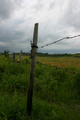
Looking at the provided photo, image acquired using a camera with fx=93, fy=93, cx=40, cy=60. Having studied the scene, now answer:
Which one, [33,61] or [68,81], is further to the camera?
[68,81]

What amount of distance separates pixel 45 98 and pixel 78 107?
51.1 inches

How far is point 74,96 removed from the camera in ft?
13.7

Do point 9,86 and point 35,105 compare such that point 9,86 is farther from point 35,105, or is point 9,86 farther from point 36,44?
point 36,44

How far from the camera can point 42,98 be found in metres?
3.94

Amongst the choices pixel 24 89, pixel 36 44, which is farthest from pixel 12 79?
pixel 36 44

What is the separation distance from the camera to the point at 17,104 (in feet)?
9.61

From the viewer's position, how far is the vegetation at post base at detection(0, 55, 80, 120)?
2684 millimetres

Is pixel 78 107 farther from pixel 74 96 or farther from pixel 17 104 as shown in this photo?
pixel 17 104

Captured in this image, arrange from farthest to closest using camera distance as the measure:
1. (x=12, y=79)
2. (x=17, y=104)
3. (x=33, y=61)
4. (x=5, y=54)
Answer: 1. (x=5, y=54)
2. (x=12, y=79)
3. (x=17, y=104)
4. (x=33, y=61)

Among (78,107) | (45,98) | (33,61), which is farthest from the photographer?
(45,98)

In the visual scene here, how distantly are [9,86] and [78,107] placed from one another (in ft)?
10.5

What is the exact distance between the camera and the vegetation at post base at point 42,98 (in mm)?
2684

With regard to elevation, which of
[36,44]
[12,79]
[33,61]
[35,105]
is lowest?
[35,105]

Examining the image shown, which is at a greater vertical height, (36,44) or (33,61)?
(36,44)
